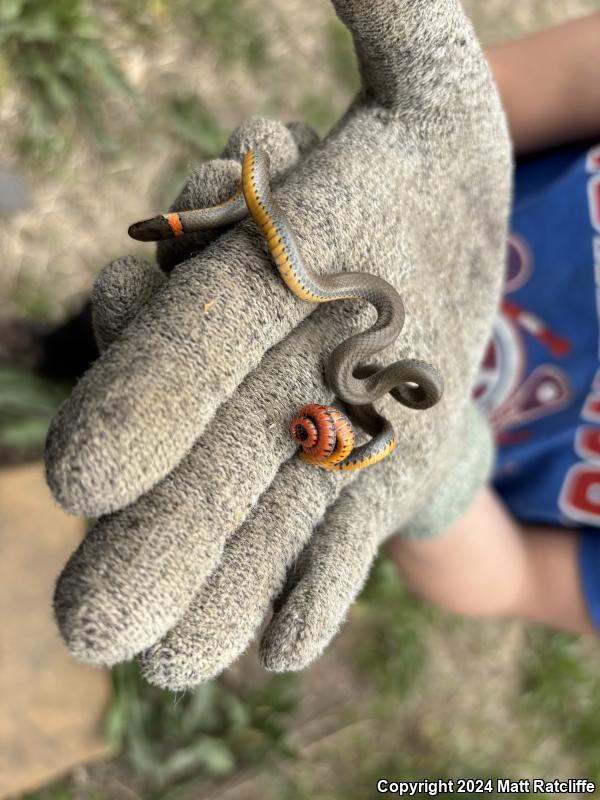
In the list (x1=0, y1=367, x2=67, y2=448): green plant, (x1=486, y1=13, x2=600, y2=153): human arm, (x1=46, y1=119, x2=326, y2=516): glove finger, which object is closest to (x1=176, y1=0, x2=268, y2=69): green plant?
(x1=486, y1=13, x2=600, y2=153): human arm

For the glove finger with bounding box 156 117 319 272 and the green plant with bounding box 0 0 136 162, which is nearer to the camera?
the glove finger with bounding box 156 117 319 272

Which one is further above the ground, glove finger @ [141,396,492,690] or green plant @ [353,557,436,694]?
glove finger @ [141,396,492,690]

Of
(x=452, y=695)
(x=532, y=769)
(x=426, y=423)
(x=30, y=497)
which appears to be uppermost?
(x=426, y=423)

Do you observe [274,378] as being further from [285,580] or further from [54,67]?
[54,67]

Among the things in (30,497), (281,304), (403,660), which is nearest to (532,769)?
(403,660)

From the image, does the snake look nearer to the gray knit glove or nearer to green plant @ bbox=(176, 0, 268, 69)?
the gray knit glove

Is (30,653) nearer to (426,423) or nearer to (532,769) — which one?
(426,423)

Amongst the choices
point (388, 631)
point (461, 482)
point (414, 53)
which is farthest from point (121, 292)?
point (388, 631)
